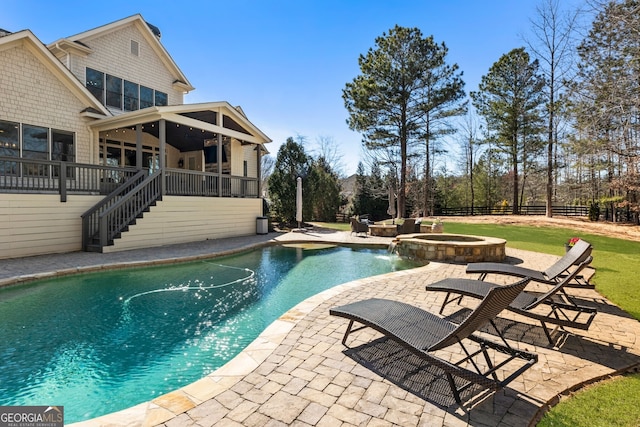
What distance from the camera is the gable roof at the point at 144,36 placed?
540 inches

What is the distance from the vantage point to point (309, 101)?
28.2 meters

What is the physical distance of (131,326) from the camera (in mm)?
4938

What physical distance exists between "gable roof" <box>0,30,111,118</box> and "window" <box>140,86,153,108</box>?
10.6 feet

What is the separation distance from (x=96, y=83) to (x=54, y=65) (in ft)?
9.58

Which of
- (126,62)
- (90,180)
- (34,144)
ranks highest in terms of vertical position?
(126,62)

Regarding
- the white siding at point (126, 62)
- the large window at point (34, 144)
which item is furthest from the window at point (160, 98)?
the large window at point (34, 144)

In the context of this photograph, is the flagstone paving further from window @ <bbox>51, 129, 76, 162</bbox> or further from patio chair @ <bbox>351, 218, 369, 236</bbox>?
window @ <bbox>51, 129, 76, 162</bbox>

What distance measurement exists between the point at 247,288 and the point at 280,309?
162cm

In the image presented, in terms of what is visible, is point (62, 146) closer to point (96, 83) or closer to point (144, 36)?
point (96, 83)

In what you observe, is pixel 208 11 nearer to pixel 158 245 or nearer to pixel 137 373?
pixel 158 245

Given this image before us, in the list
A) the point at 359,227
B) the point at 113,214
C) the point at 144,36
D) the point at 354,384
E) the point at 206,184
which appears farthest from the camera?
the point at 144,36

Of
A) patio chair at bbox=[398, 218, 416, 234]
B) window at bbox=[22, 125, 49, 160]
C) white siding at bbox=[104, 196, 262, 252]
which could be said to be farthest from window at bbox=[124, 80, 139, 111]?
patio chair at bbox=[398, 218, 416, 234]

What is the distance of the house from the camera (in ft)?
33.1

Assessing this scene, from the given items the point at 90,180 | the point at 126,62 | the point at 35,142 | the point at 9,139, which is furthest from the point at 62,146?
the point at 126,62
